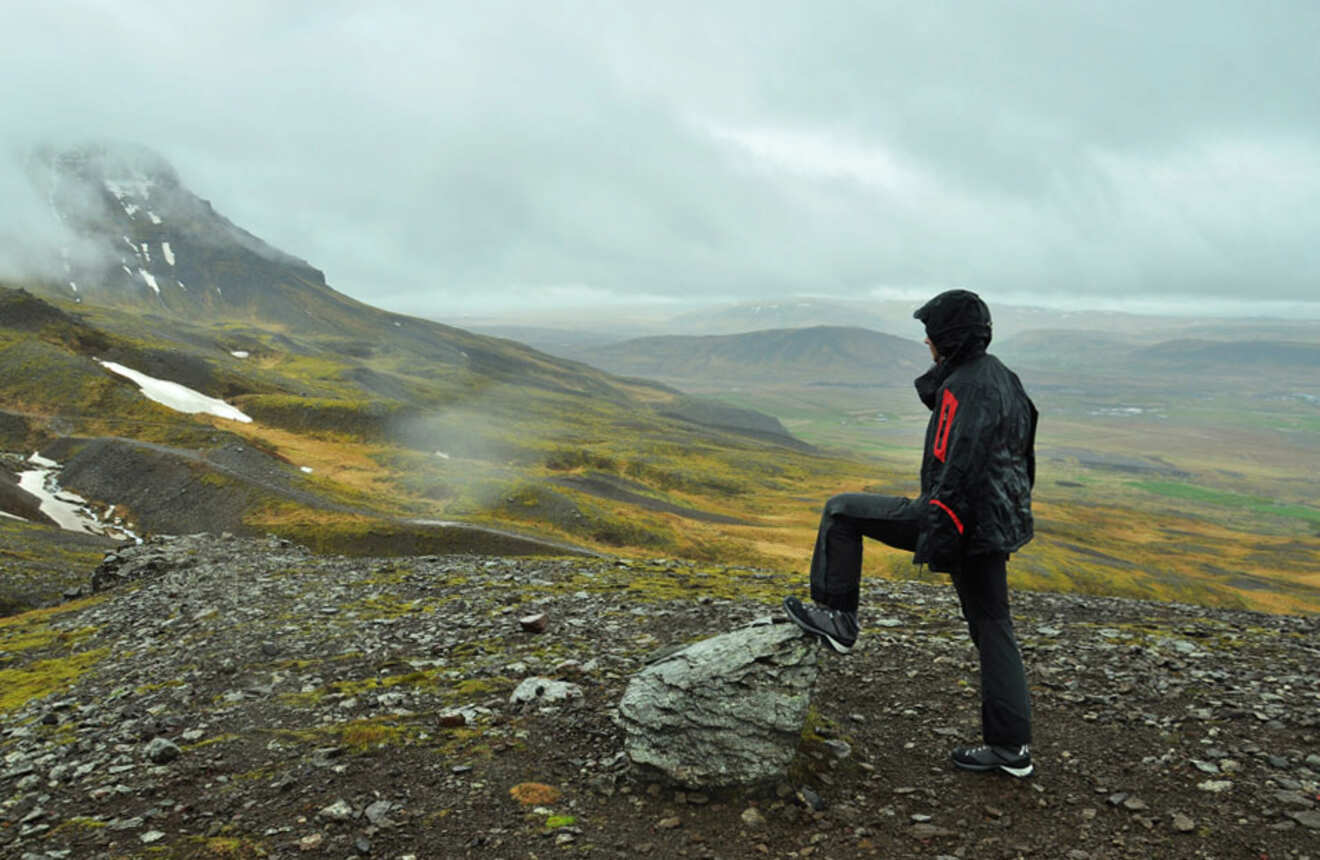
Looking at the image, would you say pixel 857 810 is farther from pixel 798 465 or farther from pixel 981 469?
pixel 798 465

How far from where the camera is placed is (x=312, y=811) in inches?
297

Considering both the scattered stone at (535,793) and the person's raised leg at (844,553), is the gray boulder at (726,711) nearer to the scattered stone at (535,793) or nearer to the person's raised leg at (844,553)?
the person's raised leg at (844,553)

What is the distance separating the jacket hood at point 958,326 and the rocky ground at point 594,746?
4.72 meters

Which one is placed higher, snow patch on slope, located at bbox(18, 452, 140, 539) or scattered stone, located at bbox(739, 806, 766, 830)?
scattered stone, located at bbox(739, 806, 766, 830)

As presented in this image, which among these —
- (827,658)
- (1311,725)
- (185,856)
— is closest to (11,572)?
(185,856)

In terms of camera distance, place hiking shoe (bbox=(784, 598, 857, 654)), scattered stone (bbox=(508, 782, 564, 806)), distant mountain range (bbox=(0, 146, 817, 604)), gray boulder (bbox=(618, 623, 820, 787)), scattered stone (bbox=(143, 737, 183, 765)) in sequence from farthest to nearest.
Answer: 1. distant mountain range (bbox=(0, 146, 817, 604))
2. scattered stone (bbox=(143, 737, 183, 765))
3. hiking shoe (bbox=(784, 598, 857, 654))
4. gray boulder (bbox=(618, 623, 820, 787))
5. scattered stone (bbox=(508, 782, 564, 806))

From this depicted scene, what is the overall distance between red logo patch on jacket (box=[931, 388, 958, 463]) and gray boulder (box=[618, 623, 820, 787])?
271 centimetres

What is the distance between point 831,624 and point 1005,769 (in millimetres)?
2370

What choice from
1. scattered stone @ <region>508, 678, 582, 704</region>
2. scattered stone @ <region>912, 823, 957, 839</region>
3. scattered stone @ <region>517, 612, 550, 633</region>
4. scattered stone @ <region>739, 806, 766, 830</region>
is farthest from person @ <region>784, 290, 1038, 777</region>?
scattered stone @ <region>517, 612, 550, 633</region>

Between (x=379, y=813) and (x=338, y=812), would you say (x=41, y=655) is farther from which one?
(x=379, y=813)

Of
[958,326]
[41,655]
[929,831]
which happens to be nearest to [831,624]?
[929,831]

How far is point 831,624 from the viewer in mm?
8109

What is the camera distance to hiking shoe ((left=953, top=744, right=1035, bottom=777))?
764cm

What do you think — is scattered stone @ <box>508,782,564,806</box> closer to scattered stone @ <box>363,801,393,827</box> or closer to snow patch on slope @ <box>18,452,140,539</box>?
scattered stone @ <box>363,801,393,827</box>
